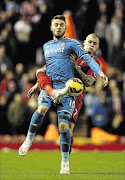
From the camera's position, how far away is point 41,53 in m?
18.5

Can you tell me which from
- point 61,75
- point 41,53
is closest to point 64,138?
point 61,75

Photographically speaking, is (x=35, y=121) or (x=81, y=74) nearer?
(x=35, y=121)

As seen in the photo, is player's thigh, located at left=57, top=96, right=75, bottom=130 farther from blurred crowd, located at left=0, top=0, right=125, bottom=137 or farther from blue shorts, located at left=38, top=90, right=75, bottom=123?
blurred crowd, located at left=0, top=0, right=125, bottom=137

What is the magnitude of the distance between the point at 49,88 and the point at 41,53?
10399mm

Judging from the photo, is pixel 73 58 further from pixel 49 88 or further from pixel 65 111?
pixel 65 111

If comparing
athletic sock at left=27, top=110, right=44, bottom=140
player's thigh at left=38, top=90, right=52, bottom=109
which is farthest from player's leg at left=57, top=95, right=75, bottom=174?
athletic sock at left=27, top=110, right=44, bottom=140

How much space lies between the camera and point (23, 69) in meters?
18.1

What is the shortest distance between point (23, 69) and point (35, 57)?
1362mm

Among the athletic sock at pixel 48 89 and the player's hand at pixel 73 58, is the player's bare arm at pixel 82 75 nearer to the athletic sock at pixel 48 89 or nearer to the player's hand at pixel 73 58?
the player's hand at pixel 73 58

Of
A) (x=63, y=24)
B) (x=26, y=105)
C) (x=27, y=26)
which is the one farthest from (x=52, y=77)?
(x=27, y=26)

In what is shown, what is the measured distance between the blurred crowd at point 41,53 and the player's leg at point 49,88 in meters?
7.17

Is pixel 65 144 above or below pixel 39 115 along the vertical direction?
below

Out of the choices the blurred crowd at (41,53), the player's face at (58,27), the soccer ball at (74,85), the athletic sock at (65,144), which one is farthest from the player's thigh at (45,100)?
the blurred crowd at (41,53)

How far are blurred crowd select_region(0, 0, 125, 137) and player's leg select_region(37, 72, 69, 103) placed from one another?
7174mm
